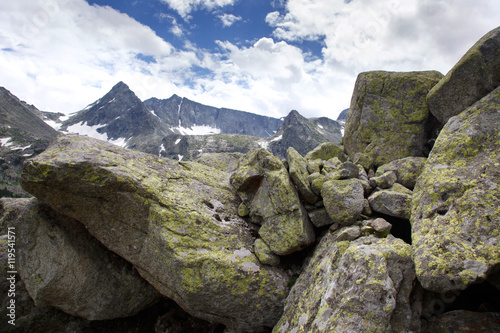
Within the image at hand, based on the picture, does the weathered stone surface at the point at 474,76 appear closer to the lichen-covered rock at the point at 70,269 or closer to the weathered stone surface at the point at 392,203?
the weathered stone surface at the point at 392,203

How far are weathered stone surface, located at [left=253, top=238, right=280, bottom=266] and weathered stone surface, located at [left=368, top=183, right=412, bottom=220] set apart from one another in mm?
5364

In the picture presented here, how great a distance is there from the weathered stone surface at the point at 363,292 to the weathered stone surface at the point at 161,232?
9.13 feet

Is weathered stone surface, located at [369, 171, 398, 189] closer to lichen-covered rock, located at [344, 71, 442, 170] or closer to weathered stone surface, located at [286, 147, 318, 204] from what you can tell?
weathered stone surface, located at [286, 147, 318, 204]

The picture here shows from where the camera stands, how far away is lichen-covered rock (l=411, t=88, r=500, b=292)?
21.9 feet

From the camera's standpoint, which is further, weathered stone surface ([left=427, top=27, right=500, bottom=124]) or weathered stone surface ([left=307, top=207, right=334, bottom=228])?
weathered stone surface ([left=307, top=207, right=334, bottom=228])

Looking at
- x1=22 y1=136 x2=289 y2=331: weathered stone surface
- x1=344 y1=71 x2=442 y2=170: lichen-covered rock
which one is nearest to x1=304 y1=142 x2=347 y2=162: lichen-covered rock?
x1=344 y1=71 x2=442 y2=170: lichen-covered rock

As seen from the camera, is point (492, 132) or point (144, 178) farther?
point (144, 178)

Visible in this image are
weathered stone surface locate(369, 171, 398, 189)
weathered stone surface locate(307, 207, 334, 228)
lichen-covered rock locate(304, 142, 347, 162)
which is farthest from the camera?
lichen-covered rock locate(304, 142, 347, 162)

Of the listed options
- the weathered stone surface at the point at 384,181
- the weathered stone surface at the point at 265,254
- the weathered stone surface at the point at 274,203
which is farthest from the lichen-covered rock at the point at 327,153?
the weathered stone surface at the point at 265,254

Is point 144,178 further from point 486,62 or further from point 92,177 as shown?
point 486,62

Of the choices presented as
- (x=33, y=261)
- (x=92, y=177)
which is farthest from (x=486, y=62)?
(x=33, y=261)

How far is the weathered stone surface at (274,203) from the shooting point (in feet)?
39.0

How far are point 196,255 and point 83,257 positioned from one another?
680 cm

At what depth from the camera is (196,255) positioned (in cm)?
1157
